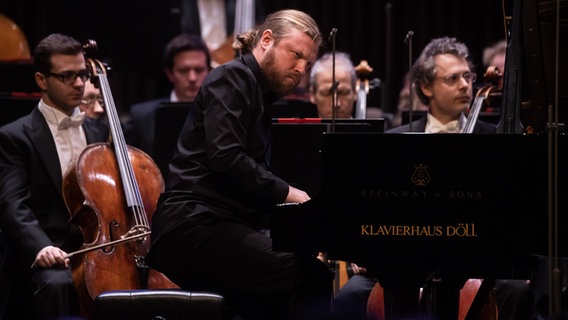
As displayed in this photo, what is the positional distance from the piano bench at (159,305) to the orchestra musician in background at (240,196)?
0.13m

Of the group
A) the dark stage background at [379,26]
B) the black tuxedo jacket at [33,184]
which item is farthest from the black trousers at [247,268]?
the dark stage background at [379,26]

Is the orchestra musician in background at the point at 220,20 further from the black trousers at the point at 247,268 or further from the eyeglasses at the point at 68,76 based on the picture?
the black trousers at the point at 247,268

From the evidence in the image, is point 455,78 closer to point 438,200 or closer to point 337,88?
point 337,88

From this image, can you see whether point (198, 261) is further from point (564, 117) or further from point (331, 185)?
point (564, 117)

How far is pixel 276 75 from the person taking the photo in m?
3.36

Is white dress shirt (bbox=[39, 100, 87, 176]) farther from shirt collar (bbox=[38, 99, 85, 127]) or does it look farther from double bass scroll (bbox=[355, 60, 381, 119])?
double bass scroll (bbox=[355, 60, 381, 119])

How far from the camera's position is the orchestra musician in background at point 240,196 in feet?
10.4

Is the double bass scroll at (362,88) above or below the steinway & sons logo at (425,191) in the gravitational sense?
above

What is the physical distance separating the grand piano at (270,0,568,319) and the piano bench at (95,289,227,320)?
421 millimetres

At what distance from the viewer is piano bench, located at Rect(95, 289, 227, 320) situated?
311 centimetres

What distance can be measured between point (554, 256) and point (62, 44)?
243cm

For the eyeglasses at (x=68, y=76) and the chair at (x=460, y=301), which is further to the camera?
the eyeglasses at (x=68, y=76)

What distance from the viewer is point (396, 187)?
277cm

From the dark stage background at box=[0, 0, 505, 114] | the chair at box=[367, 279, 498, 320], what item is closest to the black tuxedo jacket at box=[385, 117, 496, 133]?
the chair at box=[367, 279, 498, 320]
